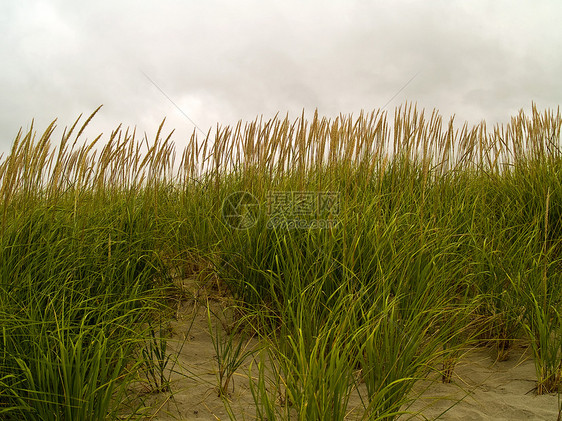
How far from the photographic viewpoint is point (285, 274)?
228 centimetres

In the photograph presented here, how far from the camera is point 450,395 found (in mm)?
1854

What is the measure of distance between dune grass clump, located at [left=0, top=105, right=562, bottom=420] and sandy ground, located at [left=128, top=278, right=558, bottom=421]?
69 millimetres

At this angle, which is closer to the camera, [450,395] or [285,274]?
[450,395]

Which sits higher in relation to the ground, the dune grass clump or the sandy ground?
the dune grass clump

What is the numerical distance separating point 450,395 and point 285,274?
0.97 m

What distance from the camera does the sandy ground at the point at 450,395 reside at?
1793mm

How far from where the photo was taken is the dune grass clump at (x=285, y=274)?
1.58 meters

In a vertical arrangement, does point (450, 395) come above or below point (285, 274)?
below

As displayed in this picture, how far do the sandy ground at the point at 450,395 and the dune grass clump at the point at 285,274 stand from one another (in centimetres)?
7

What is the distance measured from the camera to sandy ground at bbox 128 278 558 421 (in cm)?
179

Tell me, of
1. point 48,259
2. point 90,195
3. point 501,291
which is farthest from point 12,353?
point 501,291

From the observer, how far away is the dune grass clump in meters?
1.58

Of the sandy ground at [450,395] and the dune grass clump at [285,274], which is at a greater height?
the dune grass clump at [285,274]

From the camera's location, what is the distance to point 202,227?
10.6ft
